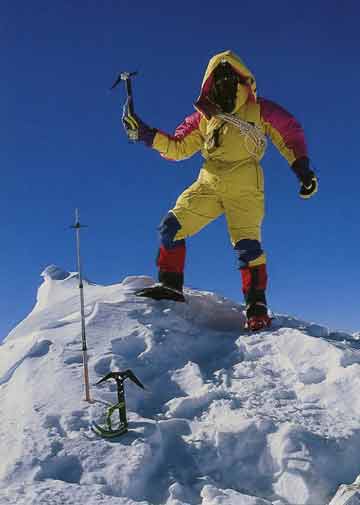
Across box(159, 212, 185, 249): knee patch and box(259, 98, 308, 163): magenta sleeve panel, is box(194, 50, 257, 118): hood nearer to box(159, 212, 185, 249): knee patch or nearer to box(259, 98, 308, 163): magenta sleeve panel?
box(259, 98, 308, 163): magenta sleeve panel

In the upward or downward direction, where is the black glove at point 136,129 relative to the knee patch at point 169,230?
upward

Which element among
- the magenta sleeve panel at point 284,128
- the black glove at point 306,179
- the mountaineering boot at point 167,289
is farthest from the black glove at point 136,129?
the black glove at point 306,179

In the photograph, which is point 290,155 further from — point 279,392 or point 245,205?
point 279,392

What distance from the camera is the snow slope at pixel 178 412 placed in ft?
9.82

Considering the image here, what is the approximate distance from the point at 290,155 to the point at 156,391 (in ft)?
9.71

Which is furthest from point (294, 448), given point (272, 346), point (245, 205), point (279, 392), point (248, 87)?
point (248, 87)

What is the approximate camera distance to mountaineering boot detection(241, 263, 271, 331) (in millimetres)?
5297

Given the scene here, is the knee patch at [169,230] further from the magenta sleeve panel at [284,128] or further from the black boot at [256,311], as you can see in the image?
the magenta sleeve panel at [284,128]

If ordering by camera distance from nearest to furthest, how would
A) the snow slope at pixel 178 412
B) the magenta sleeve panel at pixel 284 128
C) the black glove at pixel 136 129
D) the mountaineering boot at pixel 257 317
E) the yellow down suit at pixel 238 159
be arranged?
the snow slope at pixel 178 412 → the mountaineering boot at pixel 257 317 → the yellow down suit at pixel 238 159 → the magenta sleeve panel at pixel 284 128 → the black glove at pixel 136 129

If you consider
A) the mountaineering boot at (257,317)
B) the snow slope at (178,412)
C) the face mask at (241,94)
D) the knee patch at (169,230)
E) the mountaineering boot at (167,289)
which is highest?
the face mask at (241,94)

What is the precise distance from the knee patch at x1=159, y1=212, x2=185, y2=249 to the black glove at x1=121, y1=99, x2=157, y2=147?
0.92 m

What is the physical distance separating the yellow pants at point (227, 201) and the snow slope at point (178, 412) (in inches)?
36.0

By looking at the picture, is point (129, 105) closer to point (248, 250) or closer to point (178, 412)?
point (248, 250)

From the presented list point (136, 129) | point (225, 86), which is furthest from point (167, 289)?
point (225, 86)
